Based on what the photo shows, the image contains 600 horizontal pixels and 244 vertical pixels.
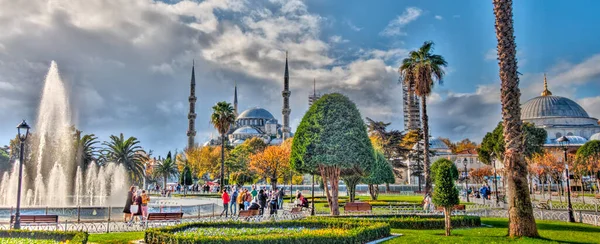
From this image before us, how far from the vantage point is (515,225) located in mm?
11172

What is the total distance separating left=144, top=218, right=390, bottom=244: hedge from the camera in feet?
31.3

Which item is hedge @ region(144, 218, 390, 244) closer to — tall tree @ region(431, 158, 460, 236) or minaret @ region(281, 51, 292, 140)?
tall tree @ region(431, 158, 460, 236)

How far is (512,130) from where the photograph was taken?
1168 cm

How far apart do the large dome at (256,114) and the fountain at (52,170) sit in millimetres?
89617

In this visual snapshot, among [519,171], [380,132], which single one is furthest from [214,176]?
[519,171]

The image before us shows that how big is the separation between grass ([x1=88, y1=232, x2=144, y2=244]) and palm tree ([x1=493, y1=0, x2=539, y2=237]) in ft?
29.8

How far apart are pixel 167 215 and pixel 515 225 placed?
1020 cm

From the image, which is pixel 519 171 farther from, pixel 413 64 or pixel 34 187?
pixel 34 187

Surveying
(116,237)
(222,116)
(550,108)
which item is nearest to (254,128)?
(550,108)

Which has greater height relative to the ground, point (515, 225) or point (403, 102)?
point (403, 102)

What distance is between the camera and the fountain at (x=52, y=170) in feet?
85.0

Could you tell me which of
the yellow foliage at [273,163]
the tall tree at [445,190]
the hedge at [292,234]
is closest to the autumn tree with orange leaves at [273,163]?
the yellow foliage at [273,163]

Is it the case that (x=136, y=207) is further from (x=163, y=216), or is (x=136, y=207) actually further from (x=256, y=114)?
(x=256, y=114)

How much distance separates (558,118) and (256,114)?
68.2 meters
